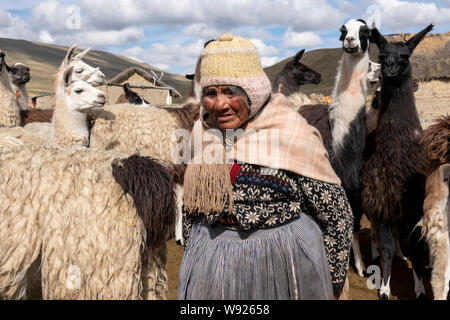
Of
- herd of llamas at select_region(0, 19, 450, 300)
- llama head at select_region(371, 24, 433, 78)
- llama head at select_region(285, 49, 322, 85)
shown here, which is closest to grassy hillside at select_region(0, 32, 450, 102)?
herd of llamas at select_region(0, 19, 450, 300)

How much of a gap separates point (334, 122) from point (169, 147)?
2.04 meters

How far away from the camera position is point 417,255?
369cm

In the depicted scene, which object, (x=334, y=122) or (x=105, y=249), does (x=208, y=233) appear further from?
(x=334, y=122)

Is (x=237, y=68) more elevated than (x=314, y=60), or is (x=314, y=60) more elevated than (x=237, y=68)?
(x=314, y=60)

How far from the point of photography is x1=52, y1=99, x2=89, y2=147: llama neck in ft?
13.3

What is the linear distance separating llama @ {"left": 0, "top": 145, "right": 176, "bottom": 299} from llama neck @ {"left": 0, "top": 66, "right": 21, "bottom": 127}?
3681 millimetres

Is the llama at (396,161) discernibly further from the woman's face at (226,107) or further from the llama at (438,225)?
the woman's face at (226,107)

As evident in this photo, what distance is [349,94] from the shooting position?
12.1 ft

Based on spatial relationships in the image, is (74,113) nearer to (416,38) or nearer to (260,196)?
(260,196)

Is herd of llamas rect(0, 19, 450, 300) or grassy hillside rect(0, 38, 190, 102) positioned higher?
grassy hillside rect(0, 38, 190, 102)

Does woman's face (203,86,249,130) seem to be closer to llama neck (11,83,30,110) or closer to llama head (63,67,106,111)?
llama head (63,67,106,111)

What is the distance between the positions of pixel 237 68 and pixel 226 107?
154 mm

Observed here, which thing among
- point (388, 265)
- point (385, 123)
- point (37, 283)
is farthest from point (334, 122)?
point (37, 283)

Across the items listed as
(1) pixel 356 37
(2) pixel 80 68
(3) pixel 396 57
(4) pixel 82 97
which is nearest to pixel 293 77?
(1) pixel 356 37
